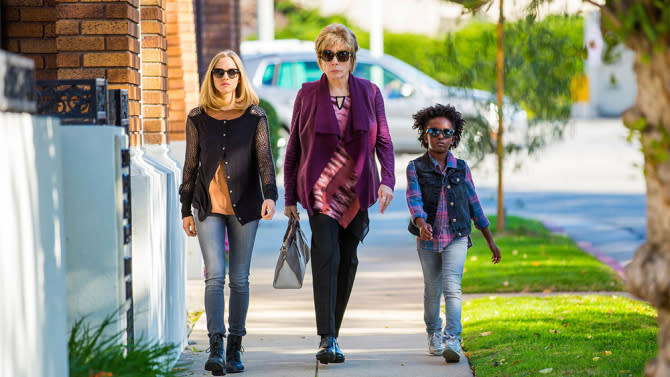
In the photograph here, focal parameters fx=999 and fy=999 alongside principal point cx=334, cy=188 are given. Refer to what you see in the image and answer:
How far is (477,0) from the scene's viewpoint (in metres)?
3.58

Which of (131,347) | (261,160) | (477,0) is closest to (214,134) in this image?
(261,160)

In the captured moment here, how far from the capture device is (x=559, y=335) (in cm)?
654

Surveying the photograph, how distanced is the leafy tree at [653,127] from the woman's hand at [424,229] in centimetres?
253

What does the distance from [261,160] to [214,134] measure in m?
0.30

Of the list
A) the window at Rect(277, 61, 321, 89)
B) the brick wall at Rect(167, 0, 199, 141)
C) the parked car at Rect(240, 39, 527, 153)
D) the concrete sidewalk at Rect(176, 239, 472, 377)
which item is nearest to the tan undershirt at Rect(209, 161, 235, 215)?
the concrete sidewalk at Rect(176, 239, 472, 377)

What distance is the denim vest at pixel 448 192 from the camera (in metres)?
5.87

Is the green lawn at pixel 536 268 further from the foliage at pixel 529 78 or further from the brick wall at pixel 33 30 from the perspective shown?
the brick wall at pixel 33 30

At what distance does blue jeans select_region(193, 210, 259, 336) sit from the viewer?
18.4 ft

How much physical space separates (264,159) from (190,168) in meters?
0.42

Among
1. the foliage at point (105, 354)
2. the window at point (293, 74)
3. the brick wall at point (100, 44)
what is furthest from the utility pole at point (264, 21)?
the foliage at point (105, 354)

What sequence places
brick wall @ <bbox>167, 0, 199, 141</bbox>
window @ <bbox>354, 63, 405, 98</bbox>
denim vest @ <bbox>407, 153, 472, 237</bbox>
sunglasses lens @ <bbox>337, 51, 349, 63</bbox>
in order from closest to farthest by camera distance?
1. sunglasses lens @ <bbox>337, 51, 349, 63</bbox>
2. denim vest @ <bbox>407, 153, 472, 237</bbox>
3. brick wall @ <bbox>167, 0, 199, 141</bbox>
4. window @ <bbox>354, 63, 405, 98</bbox>

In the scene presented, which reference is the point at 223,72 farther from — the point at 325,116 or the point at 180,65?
the point at 180,65

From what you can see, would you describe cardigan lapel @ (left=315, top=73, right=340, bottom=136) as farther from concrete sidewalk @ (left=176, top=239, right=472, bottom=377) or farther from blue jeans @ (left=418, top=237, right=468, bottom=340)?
concrete sidewalk @ (left=176, top=239, right=472, bottom=377)

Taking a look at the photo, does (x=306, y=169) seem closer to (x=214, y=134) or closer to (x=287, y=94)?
(x=214, y=134)
